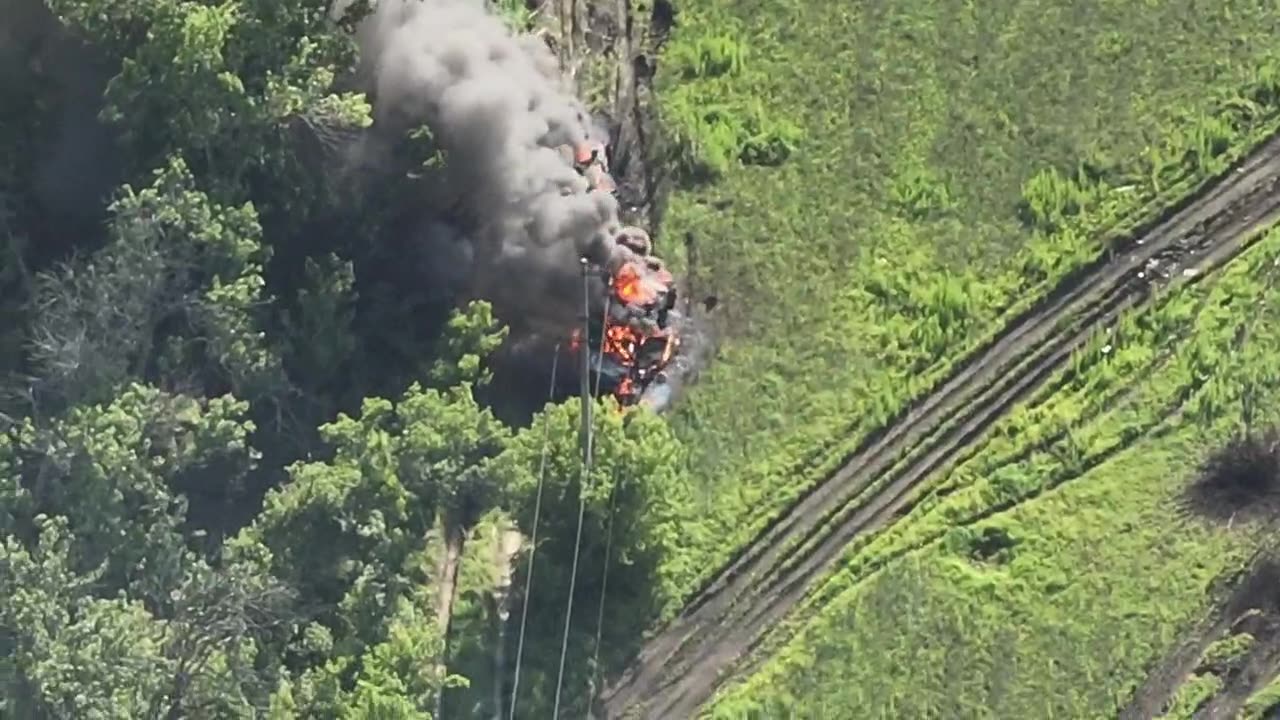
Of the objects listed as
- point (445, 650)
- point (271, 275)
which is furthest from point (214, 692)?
point (271, 275)

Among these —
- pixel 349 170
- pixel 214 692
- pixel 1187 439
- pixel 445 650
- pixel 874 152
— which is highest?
pixel 874 152

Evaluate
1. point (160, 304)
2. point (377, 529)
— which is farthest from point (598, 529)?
point (160, 304)

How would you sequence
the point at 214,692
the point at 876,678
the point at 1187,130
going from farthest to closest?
the point at 1187,130 < the point at 876,678 < the point at 214,692

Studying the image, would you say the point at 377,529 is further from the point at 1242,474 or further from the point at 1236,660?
the point at 1242,474

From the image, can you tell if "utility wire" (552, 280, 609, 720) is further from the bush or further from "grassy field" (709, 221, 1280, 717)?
the bush

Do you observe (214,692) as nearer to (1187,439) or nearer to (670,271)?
(670,271)

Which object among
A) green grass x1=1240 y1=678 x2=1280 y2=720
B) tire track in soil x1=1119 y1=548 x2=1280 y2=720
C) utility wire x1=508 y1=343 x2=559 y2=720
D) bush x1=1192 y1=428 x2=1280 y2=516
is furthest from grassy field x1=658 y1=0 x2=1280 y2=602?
green grass x1=1240 y1=678 x2=1280 y2=720

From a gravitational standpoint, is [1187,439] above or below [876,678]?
above
